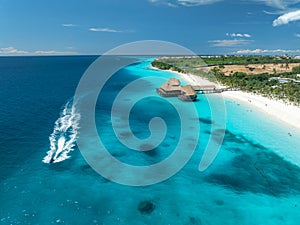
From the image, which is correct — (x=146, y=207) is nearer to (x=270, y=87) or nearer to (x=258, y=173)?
(x=258, y=173)

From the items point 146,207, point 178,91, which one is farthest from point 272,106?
point 146,207

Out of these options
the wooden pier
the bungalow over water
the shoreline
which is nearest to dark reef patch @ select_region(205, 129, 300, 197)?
→ the shoreline

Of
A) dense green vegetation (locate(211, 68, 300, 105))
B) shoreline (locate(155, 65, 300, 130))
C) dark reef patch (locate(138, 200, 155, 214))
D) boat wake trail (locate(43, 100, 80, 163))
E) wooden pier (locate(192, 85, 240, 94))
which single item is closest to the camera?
dark reef patch (locate(138, 200, 155, 214))

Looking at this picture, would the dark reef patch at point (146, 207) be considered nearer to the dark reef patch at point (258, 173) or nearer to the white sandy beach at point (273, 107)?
the dark reef patch at point (258, 173)

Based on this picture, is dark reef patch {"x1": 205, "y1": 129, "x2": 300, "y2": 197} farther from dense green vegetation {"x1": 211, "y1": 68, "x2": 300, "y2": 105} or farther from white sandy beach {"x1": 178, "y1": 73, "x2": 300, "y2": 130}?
dense green vegetation {"x1": 211, "y1": 68, "x2": 300, "y2": 105}

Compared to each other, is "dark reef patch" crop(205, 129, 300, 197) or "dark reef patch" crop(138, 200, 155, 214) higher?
"dark reef patch" crop(205, 129, 300, 197)

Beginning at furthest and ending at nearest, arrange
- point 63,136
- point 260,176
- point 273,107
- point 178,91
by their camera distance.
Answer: point 178,91 → point 273,107 → point 63,136 → point 260,176

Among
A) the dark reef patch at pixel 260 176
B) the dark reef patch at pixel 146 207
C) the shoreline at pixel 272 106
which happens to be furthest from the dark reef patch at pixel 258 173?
the shoreline at pixel 272 106
